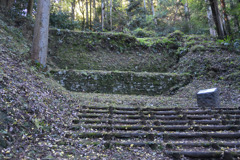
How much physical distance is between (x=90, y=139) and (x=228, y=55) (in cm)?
1038

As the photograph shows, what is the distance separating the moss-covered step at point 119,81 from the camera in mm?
9008

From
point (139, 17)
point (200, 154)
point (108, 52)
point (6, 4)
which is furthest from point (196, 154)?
point (139, 17)

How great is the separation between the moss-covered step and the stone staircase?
3555 millimetres

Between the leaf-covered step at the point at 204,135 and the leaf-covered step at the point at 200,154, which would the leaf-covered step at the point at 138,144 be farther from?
the leaf-covered step at the point at 204,135

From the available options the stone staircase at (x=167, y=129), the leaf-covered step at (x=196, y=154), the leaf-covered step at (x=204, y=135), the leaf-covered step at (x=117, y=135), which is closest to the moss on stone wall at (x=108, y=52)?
the stone staircase at (x=167, y=129)

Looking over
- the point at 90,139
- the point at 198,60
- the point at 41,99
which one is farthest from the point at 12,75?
the point at 198,60

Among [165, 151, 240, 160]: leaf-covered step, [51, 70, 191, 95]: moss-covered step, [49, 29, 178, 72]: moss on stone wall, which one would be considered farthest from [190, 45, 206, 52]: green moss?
[165, 151, 240, 160]: leaf-covered step

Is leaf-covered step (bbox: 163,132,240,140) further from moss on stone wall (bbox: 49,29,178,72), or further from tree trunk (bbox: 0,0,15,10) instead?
tree trunk (bbox: 0,0,15,10)

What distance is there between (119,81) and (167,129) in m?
5.45

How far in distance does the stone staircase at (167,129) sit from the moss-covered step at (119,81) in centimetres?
356

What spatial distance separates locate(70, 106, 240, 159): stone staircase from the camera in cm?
345

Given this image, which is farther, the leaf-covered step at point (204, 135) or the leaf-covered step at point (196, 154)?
the leaf-covered step at point (204, 135)

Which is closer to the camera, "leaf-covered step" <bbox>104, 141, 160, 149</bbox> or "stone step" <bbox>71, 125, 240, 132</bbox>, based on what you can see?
"leaf-covered step" <bbox>104, 141, 160, 149</bbox>

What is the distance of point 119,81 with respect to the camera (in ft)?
31.3
